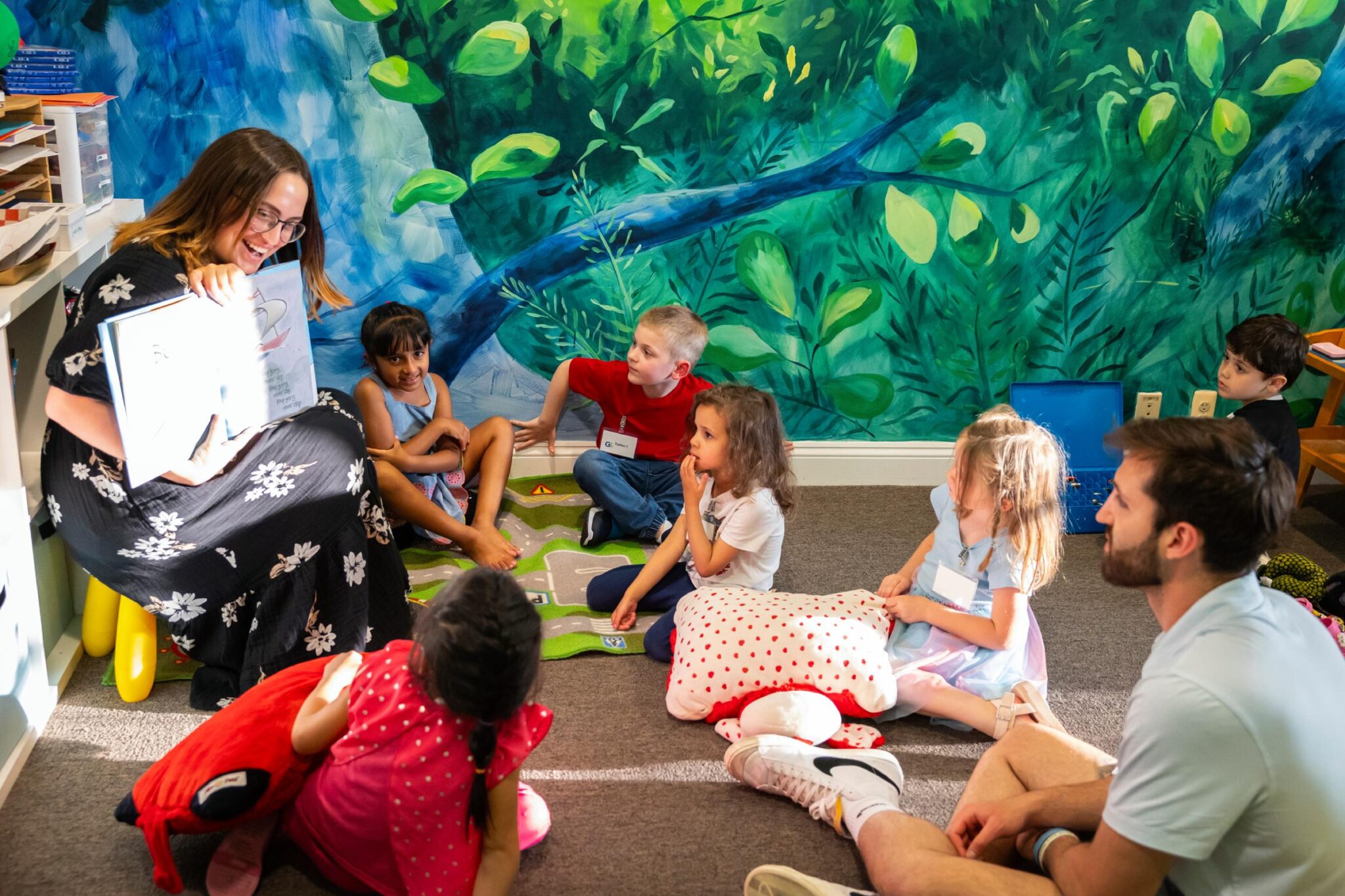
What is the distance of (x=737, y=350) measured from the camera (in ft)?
11.2

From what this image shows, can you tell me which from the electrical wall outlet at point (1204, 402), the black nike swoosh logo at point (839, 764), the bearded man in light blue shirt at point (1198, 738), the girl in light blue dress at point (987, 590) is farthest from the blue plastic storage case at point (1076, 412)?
the bearded man in light blue shirt at point (1198, 738)

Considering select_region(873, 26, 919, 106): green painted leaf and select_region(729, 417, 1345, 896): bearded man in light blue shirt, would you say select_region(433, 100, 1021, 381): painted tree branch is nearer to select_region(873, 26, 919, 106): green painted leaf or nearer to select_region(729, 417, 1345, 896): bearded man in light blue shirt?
select_region(873, 26, 919, 106): green painted leaf

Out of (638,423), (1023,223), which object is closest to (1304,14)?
(1023,223)

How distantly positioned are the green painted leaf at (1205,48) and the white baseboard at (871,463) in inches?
49.9

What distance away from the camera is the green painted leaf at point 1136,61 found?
3.23m

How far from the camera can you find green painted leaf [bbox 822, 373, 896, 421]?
11.5 feet

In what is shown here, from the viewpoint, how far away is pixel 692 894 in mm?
1871

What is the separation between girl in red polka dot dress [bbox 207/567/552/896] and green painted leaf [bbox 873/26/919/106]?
2119 millimetres

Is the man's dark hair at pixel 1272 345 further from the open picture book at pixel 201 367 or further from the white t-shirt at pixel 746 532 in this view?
the open picture book at pixel 201 367

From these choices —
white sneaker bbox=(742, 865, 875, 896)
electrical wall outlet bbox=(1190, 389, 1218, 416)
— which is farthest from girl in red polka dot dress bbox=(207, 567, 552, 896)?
electrical wall outlet bbox=(1190, 389, 1218, 416)

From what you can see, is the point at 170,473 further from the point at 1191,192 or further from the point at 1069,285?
the point at 1191,192

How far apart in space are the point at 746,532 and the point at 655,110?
4.24ft

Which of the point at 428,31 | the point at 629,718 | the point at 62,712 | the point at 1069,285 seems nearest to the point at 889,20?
the point at 1069,285

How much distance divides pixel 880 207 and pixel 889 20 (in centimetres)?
50
